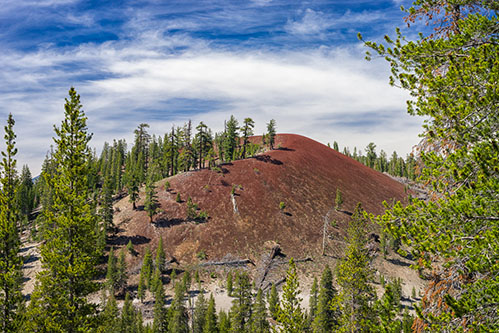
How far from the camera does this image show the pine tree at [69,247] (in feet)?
43.5

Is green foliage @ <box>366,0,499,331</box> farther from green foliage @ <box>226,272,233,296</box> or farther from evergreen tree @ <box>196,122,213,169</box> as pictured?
evergreen tree @ <box>196,122,213,169</box>

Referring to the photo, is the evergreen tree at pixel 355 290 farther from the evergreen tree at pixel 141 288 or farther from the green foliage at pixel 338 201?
the green foliage at pixel 338 201

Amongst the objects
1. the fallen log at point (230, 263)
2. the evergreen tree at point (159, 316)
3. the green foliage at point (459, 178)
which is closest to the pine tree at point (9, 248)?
the green foliage at point (459, 178)

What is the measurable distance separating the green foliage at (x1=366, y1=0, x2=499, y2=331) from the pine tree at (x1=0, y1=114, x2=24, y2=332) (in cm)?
1689

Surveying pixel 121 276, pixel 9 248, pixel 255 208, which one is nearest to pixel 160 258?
pixel 121 276

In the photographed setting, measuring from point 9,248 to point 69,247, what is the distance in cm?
354

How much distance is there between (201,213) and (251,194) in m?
13.9

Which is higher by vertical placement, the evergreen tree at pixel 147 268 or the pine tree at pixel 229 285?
the evergreen tree at pixel 147 268

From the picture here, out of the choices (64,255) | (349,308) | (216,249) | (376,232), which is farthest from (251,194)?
(64,255)

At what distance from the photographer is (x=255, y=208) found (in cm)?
7106

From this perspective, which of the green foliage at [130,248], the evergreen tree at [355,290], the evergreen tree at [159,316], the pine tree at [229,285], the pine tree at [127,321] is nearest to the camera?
the evergreen tree at [355,290]

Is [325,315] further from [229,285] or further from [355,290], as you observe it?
[229,285]

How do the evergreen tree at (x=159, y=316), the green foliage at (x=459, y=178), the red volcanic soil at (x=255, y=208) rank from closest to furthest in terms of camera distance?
the green foliage at (x=459, y=178)
the evergreen tree at (x=159, y=316)
the red volcanic soil at (x=255, y=208)

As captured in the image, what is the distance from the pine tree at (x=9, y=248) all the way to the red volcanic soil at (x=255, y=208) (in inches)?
1848
